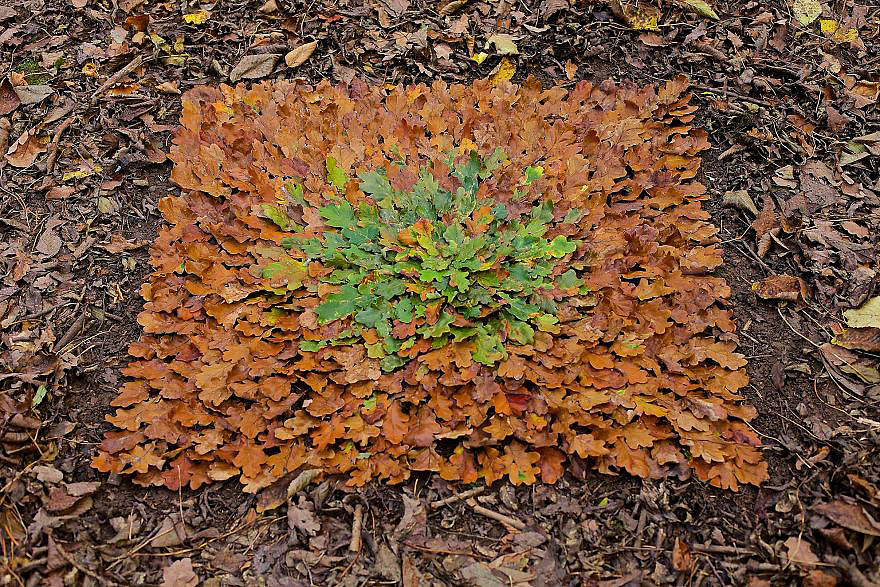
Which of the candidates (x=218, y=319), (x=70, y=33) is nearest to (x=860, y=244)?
(x=218, y=319)

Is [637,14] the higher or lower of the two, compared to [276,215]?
higher

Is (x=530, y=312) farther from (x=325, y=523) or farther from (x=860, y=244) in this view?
(x=860, y=244)

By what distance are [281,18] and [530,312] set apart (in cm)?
247

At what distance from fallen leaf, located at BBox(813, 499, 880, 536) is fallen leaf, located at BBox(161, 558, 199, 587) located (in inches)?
73.6

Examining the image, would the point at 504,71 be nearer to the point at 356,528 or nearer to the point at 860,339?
the point at 860,339

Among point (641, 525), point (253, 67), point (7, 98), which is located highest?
point (253, 67)

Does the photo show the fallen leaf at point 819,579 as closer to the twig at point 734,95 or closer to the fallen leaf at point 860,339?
the fallen leaf at point 860,339

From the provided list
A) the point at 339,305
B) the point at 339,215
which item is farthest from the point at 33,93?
the point at 339,305

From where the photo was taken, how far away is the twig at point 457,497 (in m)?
2.20

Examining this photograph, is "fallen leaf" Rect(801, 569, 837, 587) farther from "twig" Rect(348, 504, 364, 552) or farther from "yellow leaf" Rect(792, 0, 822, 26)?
"yellow leaf" Rect(792, 0, 822, 26)

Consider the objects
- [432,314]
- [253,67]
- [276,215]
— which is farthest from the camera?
[253,67]

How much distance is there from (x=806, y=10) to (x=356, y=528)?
12.0 ft

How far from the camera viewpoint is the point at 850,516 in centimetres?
203

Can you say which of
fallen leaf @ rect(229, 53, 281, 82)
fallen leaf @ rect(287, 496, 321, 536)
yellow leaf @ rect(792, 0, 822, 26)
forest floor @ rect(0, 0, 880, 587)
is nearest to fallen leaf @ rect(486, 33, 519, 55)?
forest floor @ rect(0, 0, 880, 587)
